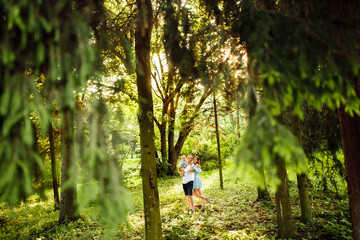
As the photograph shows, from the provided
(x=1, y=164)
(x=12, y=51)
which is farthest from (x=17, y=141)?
(x=12, y=51)

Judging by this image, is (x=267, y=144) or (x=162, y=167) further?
(x=162, y=167)

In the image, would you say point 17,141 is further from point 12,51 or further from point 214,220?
point 214,220

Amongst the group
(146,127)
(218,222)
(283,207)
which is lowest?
(218,222)

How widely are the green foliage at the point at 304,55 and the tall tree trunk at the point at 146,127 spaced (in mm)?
2210

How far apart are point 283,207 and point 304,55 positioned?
366 centimetres

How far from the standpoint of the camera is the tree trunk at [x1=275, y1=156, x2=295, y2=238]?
4.17m

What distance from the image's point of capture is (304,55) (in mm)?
1520

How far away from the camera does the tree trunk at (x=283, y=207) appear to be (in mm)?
4172

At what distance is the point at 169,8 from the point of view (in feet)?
11.6

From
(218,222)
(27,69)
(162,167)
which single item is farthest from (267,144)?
(162,167)

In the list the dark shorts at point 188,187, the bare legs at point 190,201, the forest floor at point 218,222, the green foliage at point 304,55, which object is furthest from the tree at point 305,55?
the bare legs at point 190,201

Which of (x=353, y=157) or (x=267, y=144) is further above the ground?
(x=267, y=144)

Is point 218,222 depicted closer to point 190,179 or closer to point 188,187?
point 188,187

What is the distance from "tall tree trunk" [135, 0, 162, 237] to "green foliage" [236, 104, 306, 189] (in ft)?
7.25
